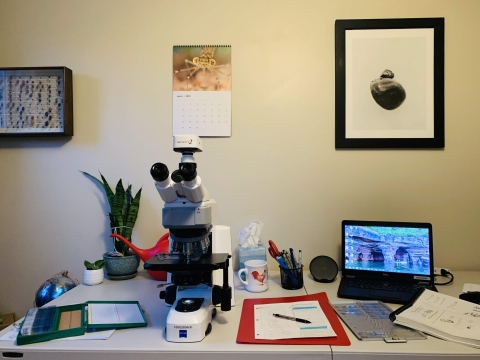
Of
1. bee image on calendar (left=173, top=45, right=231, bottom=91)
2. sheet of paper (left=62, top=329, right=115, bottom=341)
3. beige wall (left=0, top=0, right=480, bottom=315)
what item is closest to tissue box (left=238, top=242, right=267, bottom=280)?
beige wall (left=0, top=0, right=480, bottom=315)

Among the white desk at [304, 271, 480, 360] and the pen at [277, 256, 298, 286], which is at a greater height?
the pen at [277, 256, 298, 286]

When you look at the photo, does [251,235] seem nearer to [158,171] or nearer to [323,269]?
[323,269]

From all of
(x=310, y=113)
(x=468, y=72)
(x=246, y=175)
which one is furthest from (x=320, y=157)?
(x=468, y=72)

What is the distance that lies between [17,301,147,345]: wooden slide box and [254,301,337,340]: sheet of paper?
1.21ft

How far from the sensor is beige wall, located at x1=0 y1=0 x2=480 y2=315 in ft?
5.30

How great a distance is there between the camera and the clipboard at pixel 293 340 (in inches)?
35.9

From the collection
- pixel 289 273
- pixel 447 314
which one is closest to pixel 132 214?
pixel 289 273

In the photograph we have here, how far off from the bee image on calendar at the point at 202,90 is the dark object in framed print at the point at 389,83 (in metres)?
0.56

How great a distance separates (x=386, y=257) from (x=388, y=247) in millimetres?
43

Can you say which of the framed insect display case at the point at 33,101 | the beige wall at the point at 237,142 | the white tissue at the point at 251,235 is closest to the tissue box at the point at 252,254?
the white tissue at the point at 251,235

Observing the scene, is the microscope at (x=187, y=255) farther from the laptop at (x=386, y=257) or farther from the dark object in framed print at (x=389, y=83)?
the dark object in framed print at (x=389, y=83)

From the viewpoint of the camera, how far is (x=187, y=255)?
1.02 meters

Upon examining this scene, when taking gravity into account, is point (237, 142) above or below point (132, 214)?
above

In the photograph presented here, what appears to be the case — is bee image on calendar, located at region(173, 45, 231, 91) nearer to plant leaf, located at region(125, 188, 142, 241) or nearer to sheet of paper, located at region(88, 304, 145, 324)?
plant leaf, located at region(125, 188, 142, 241)
